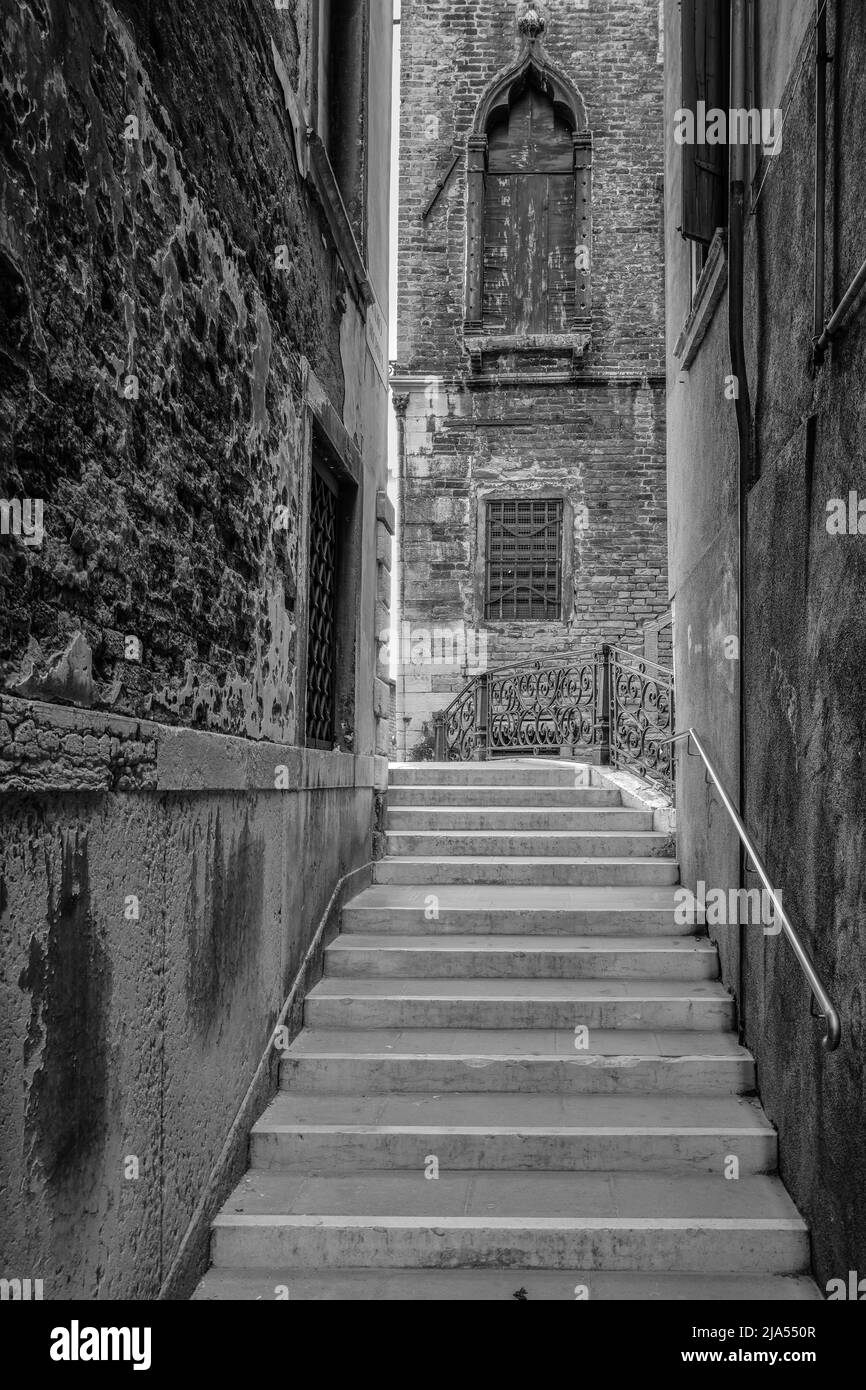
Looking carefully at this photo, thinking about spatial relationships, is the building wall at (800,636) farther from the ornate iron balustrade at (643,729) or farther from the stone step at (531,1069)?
the ornate iron balustrade at (643,729)

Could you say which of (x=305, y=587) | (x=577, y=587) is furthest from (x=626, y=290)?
(x=305, y=587)

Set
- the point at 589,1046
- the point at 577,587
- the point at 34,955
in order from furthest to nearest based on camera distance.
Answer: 1. the point at 577,587
2. the point at 589,1046
3. the point at 34,955

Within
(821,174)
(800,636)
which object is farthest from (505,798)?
(821,174)

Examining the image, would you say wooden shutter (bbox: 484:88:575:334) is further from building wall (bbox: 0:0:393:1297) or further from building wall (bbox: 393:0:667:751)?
building wall (bbox: 0:0:393:1297)

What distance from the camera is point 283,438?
16.0ft

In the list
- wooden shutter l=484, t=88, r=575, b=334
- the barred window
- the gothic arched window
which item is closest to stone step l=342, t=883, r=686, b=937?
the barred window

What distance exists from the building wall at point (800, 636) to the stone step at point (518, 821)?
1789 mm

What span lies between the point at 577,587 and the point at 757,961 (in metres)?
10.0

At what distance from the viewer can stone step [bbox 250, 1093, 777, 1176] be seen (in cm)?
423

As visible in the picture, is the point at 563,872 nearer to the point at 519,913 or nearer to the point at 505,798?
the point at 519,913

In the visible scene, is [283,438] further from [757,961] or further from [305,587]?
[757,961]

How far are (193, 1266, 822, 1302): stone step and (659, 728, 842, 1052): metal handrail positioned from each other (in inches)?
34.8

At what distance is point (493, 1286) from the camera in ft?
11.9

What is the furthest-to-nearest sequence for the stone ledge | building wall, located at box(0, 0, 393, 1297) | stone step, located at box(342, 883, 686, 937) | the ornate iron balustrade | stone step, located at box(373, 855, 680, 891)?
the ornate iron balustrade < stone step, located at box(373, 855, 680, 891) < stone step, located at box(342, 883, 686, 937) < building wall, located at box(0, 0, 393, 1297) < the stone ledge
